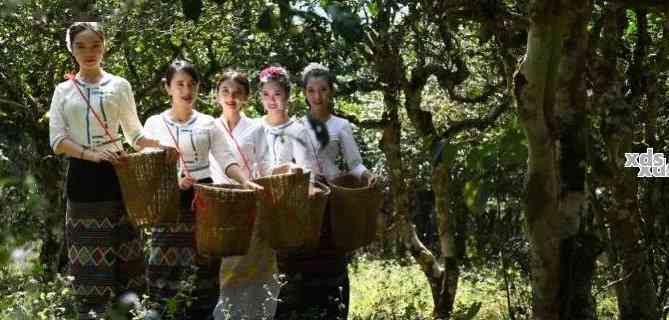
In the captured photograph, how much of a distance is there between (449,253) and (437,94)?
452 cm

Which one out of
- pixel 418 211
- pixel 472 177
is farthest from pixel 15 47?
pixel 418 211

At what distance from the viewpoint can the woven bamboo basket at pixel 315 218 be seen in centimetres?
505

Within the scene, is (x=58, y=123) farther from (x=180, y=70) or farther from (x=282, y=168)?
(x=282, y=168)

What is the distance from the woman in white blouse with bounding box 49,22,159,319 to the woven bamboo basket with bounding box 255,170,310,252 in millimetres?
710

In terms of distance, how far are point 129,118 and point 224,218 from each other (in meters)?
0.77

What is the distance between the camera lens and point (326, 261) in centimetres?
570

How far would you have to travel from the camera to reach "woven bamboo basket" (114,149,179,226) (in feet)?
15.2

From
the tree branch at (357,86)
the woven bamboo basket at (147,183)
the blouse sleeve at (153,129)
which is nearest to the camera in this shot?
the woven bamboo basket at (147,183)

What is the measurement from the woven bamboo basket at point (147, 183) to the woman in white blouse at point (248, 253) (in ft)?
2.47

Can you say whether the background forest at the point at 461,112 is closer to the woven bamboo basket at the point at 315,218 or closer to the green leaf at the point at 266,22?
the green leaf at the point at 266,22

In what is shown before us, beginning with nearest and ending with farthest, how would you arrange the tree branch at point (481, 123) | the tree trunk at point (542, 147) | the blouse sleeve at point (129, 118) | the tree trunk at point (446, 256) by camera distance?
the tree trunk at point (542, 147)
the blouse sleeve at point (129, 118)
the tree branch at point (481, 123)
the tree trunk at point (446, 256)

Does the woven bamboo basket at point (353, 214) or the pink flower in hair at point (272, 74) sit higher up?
the pink flower in hair at point (272, 74)

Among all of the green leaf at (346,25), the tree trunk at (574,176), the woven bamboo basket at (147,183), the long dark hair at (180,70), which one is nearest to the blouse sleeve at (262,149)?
the long dark hair at (180,70)

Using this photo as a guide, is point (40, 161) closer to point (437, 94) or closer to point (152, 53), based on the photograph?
point (152, 53)
